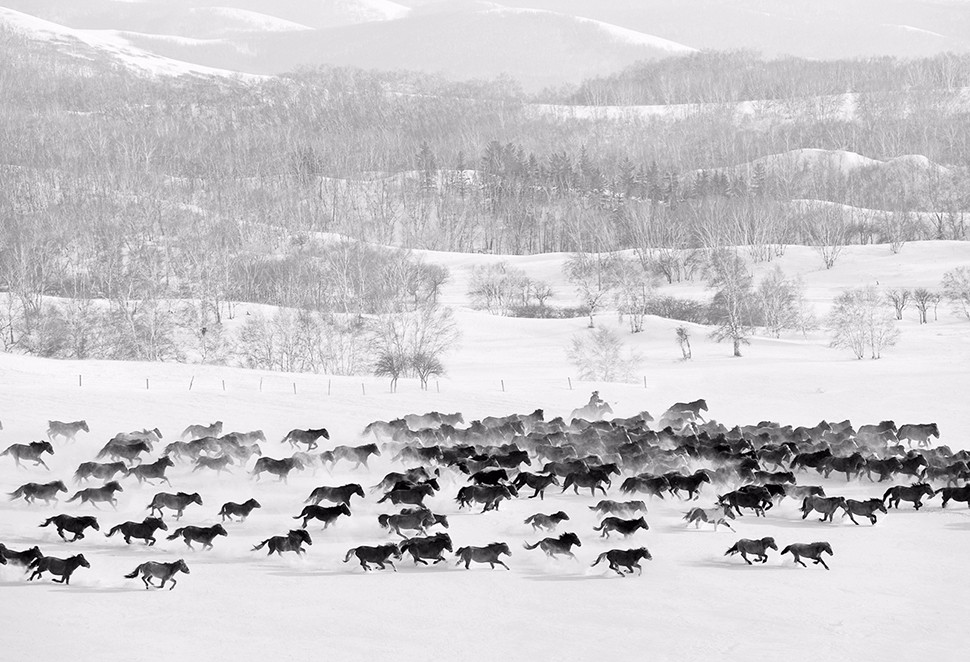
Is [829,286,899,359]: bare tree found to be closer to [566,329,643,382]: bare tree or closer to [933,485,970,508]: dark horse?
[566,329,643,382]: bare tree

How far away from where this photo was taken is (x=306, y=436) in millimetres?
23312

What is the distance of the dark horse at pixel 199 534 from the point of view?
16.4 meters

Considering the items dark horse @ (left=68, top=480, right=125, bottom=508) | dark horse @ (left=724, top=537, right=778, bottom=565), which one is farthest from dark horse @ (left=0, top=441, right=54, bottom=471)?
dark horse @ (left=724, top=537, right=778, bottom=565)

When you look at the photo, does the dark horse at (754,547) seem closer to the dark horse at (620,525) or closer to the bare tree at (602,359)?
the dark horse at (620,525)

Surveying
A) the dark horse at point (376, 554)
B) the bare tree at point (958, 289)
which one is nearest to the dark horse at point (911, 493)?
the dark horse at point (376, 554)

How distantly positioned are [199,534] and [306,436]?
693cm

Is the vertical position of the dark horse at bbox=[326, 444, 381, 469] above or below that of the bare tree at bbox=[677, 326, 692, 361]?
below

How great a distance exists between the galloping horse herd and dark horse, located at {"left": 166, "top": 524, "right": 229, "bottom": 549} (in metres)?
0.02

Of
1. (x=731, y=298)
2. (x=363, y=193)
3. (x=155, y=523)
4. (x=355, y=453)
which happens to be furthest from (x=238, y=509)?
(x=363, y=193)

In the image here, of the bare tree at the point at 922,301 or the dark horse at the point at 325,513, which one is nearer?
the dark horse at the point at 325,513

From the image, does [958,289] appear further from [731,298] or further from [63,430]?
[63,430]

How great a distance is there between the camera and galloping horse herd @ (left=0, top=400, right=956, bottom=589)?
1609 centimetres

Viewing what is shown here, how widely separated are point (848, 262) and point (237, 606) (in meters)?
79.7

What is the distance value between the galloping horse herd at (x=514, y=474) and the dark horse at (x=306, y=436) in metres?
0.04
